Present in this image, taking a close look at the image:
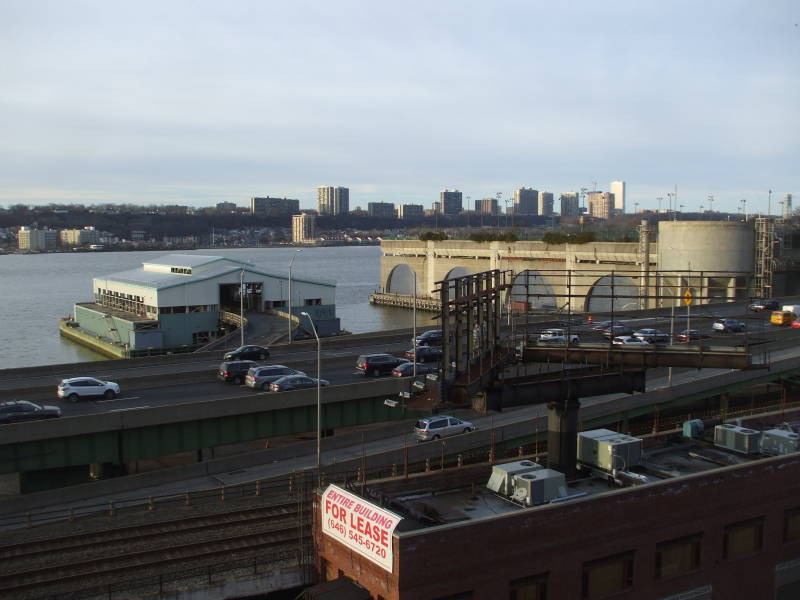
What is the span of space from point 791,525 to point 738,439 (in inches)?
81.3

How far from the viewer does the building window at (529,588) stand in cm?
1334

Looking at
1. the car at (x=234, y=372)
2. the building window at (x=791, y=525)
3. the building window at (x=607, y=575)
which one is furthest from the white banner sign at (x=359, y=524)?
the car at (x=234, y=372)

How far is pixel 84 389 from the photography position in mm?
26953

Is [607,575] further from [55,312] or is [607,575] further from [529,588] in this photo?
[55,312]

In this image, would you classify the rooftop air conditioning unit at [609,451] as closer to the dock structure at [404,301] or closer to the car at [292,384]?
the car at [292,384]

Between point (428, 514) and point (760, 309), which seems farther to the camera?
point (760, 309)

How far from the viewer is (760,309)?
53.0 metres

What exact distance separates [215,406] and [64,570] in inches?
379

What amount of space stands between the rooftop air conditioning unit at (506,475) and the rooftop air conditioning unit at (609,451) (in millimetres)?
1867

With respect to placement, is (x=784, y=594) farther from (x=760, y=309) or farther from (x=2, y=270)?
(x=2, y=270)

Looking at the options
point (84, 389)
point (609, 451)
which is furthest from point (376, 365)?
point (609, 451)

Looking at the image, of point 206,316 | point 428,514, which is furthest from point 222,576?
point 206,316

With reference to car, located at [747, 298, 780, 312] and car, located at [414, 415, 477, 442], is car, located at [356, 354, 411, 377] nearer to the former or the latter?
car, located at [414, 415, 477, 442]

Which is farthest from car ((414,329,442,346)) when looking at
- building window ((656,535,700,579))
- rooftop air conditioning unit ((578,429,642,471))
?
building window ((656,535,700,579))
